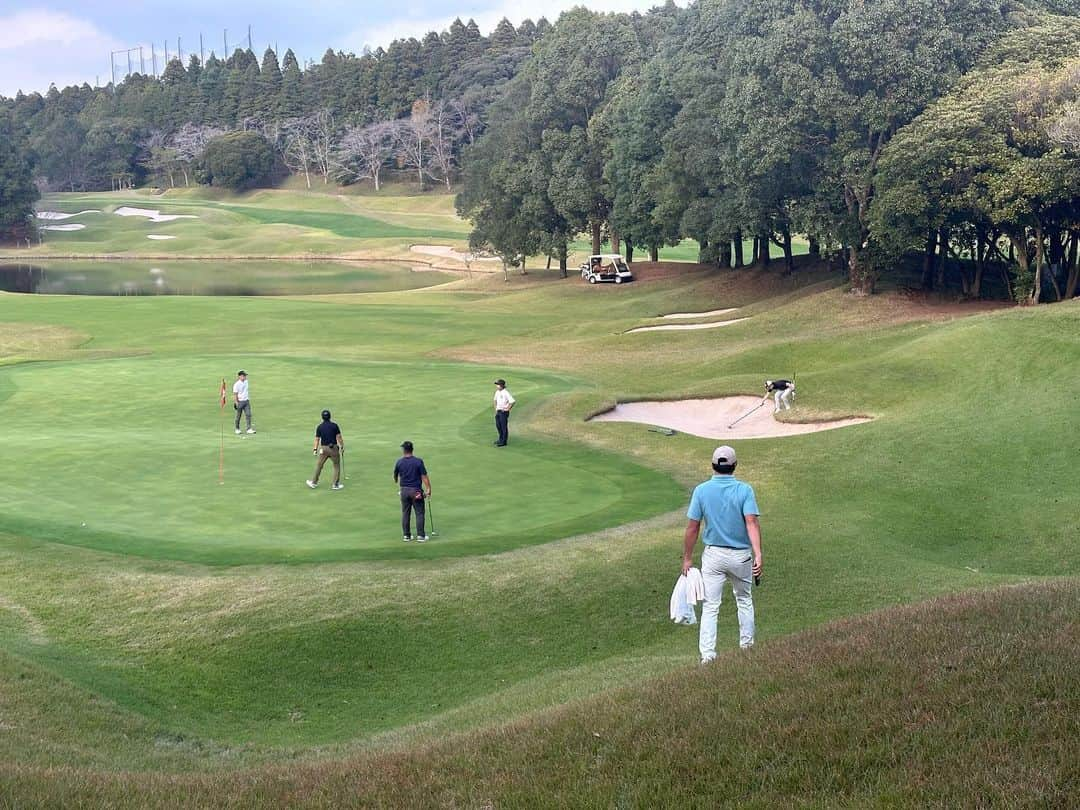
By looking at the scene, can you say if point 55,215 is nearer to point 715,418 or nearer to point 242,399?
point 242,399

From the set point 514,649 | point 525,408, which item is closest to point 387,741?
point 514,649

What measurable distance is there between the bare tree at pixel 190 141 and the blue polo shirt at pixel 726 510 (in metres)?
172

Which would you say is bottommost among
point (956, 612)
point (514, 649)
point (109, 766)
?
point (514, 649)

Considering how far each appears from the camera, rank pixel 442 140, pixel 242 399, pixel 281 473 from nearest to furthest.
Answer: pixel 281 473 → pixel 242 399 → pixel 442 140

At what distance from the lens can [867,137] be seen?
161ft

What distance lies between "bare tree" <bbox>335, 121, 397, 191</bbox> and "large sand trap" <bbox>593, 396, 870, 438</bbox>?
129m

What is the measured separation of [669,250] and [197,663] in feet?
322

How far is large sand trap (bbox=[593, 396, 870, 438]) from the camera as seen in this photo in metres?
30.2

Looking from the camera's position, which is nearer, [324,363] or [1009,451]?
[1009,451]

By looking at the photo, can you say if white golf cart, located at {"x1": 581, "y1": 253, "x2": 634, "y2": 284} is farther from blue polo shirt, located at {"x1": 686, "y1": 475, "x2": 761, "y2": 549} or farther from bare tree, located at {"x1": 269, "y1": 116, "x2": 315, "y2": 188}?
bare tree, located at {"x1": 269, "y1": 116, "x2": 315, "y2": 188}

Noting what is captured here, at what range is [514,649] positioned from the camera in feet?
48.3

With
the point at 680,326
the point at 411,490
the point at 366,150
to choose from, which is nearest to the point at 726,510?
the point at 411,490

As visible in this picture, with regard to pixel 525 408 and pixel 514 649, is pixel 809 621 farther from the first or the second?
pixel 525 408

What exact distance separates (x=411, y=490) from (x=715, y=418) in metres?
15.2
